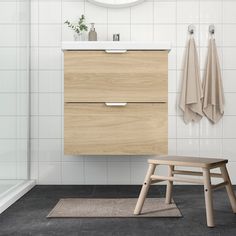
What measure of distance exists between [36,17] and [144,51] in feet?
3.39

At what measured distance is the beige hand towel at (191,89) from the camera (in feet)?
10.2

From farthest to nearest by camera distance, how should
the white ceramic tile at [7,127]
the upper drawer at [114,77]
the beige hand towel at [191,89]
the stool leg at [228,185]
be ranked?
the beige hand towel at [191,89] < the upper drawer at [114,77] < the white ceramic tile at [7,127] < the stool leg at [228,185]

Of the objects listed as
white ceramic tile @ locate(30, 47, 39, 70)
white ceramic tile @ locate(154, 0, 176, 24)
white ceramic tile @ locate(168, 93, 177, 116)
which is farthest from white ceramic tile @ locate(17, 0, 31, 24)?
white ceramic tile @ locate(168, 93, 177, 116)

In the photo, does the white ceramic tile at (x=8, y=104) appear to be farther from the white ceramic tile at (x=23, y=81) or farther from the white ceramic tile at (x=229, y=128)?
the white ceramic tile at (x=229, y=128)

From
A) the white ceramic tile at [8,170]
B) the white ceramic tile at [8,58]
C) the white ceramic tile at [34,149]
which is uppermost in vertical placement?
the white ceramic tile at [8,58]

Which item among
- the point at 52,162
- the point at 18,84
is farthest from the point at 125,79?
the point at 52,162

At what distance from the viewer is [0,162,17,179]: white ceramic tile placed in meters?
2.40

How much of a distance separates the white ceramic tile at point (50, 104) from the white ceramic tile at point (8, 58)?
49 centimetres

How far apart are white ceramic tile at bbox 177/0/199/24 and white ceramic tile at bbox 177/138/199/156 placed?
944 mm

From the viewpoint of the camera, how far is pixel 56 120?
3.18 metres

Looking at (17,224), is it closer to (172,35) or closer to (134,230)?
(134,230)

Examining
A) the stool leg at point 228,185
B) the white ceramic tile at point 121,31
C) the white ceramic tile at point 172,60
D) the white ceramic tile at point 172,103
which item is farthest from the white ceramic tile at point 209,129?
the stool leg at point 228,185

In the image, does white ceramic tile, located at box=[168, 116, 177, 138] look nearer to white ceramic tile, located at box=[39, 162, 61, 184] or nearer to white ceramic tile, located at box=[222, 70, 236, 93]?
white ceramic tile, located at box=[222, 70, 236, 93]

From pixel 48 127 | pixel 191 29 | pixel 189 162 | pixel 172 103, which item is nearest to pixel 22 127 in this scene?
pixel 48 127
